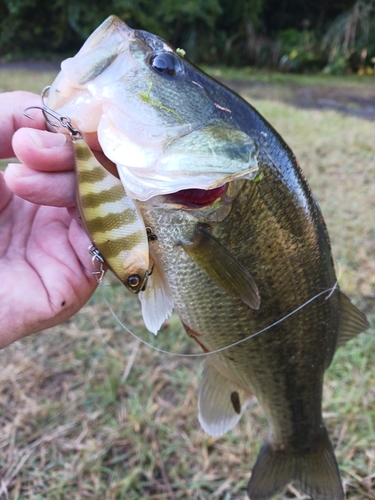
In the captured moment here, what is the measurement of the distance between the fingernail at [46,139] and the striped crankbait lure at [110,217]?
0.04m

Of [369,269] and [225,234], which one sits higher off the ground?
[225,234]

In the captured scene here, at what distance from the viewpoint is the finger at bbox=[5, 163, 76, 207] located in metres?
0.95

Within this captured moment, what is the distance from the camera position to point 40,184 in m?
0.95

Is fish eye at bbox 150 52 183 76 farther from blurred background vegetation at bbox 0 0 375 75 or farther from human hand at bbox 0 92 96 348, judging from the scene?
blurred background vegetation at bbox 0 0 375 75

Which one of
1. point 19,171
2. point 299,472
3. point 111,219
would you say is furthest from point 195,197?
point 299,472

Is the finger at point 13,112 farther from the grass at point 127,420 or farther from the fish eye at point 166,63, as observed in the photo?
the grass at point 127,420

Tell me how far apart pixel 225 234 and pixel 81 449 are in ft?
4.01

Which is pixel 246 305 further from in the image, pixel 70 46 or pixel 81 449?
pixel 70 46

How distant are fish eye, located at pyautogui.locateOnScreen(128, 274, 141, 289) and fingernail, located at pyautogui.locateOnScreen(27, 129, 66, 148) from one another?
335mm

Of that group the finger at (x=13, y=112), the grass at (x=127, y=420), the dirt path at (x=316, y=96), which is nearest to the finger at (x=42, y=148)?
the finger at (x=13, y=112)

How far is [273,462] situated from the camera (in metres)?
1.35

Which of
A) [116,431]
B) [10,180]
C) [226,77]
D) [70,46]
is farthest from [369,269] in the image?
[70,46]

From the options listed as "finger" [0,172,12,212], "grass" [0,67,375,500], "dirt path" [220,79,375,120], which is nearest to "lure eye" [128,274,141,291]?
"finger" [0,172,12,212]

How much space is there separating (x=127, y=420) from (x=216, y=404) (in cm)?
65
